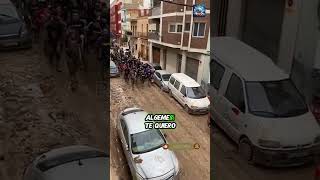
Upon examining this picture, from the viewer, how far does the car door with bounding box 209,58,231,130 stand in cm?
318

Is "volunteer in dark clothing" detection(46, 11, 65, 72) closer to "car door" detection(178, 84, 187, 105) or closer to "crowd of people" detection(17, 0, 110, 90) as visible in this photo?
"crowd of people" detection(17, 0, 110, 90)

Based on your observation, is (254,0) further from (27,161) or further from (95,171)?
(27,161)

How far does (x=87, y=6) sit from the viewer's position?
4.83m

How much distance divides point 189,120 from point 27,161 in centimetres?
190

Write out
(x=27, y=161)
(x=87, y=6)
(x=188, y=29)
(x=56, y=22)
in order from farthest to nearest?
1. (x=56, y=22)
2. (x=87, y=6)
3. (x=27, y=161)
4. (x=188, y=29)

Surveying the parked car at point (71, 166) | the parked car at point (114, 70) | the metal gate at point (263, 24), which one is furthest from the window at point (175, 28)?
the parked car at point (71, 166)

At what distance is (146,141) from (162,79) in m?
0.58

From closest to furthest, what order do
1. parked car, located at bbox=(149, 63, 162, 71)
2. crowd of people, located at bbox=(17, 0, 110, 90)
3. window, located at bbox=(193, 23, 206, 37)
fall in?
window, located at bbox=(193, 23, 206, 37)
parked car, located at bbox=(149, 63, 162, 71)
crowd of people, located at bbox=(17, 0, 110, 90)

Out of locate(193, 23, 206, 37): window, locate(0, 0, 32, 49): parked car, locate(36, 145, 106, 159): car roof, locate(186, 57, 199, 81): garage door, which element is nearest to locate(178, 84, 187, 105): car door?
locate(186, 57, 199, 81): garage door

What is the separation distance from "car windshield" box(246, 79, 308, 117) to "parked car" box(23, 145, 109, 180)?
1491mm

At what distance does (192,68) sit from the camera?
11.2 ft

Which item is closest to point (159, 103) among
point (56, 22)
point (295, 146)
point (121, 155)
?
point (121, 155)

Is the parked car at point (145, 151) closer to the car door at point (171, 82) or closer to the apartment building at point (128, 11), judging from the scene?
the car door at point (171, 82)

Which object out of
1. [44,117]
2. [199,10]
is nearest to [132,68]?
[199,10]
